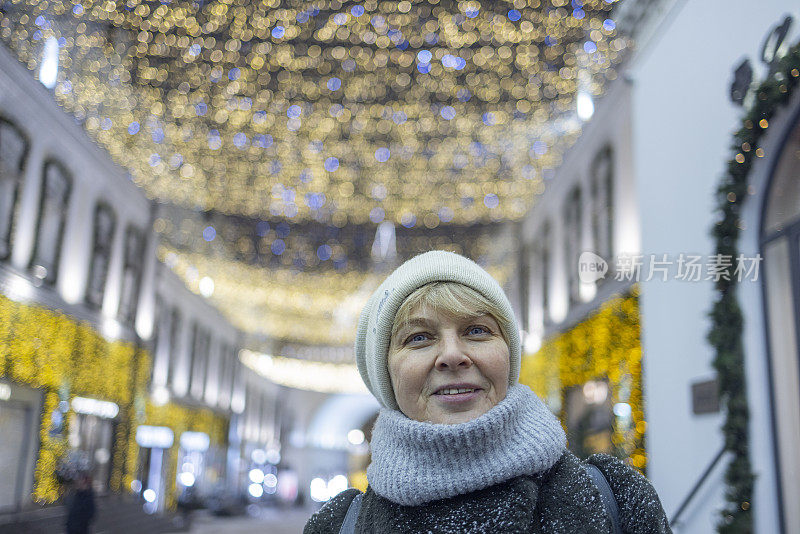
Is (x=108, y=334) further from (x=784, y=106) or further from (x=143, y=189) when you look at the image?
(x=784, y=106)

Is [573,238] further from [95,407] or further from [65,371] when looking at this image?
[95,407]

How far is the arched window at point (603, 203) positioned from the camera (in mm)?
10242

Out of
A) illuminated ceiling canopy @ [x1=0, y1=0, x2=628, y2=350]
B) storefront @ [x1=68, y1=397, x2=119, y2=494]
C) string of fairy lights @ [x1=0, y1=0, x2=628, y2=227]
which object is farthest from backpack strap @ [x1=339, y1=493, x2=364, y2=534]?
storefront @ [x1=68, y1=397, x2=119, y2=494]

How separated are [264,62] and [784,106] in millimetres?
6487

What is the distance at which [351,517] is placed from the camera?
4.81 feet

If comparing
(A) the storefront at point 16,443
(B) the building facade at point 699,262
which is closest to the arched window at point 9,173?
(A) the storefront at point 16,443

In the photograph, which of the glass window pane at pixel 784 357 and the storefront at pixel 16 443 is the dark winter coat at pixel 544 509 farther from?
the storefront at pixel 16 443

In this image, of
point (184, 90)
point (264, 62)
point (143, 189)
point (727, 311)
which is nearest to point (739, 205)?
point (727, 311)

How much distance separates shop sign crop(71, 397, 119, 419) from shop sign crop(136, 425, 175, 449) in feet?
7.63

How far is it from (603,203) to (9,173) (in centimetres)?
783

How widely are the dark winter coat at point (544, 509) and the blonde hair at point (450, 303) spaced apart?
0.28m

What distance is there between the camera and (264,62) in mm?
9867

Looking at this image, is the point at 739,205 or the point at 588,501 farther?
the point at 739,205

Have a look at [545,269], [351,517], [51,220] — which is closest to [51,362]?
[51,220]
